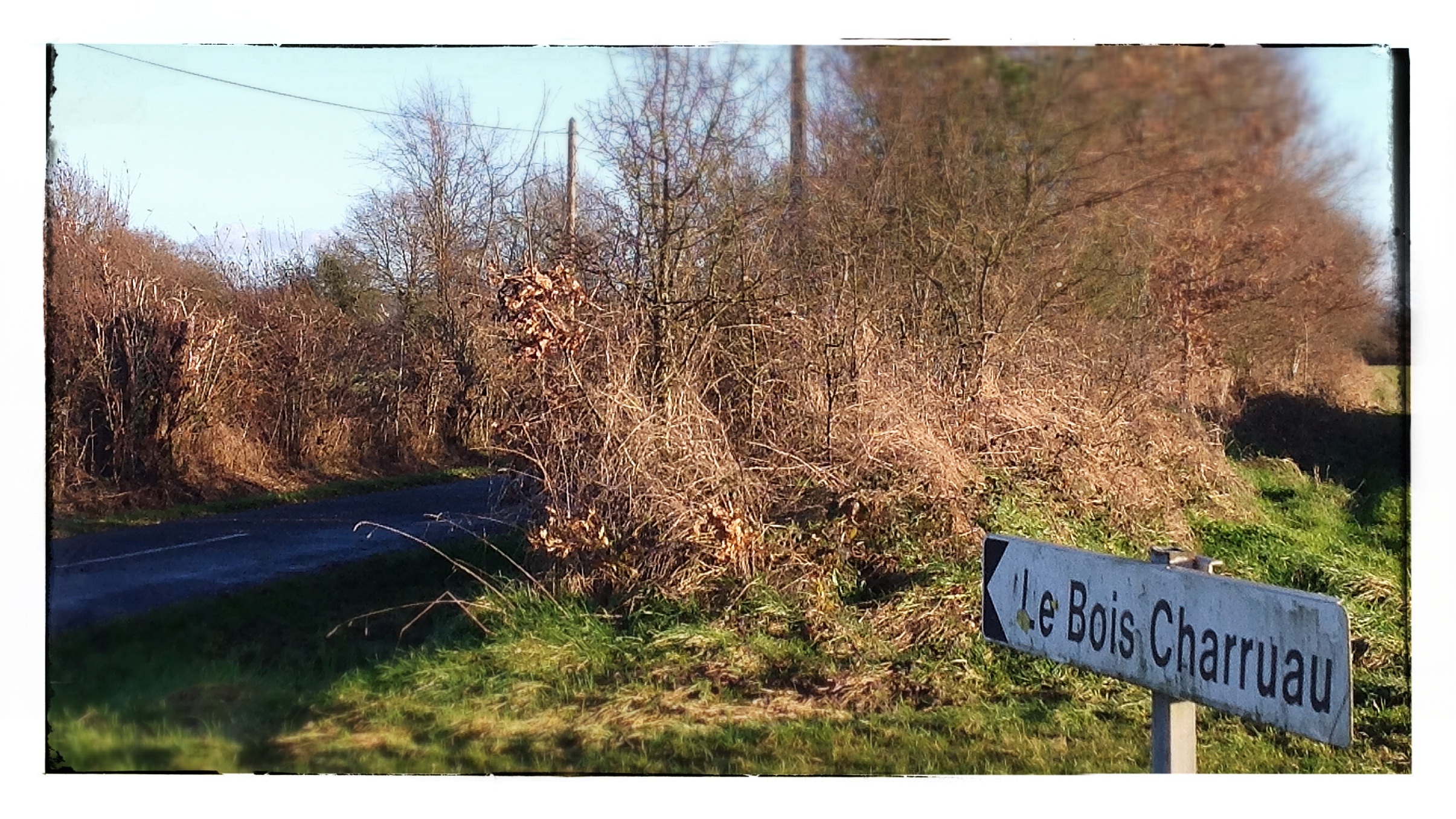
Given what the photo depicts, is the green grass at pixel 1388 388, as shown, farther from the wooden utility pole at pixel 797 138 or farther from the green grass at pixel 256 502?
the green grass at pixel 256 502

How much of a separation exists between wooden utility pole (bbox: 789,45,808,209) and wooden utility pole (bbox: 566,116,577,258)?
4.77 ft

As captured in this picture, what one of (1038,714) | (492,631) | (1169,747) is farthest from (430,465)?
(1169,747)

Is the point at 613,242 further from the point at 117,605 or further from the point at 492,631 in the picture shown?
the point at 117,605

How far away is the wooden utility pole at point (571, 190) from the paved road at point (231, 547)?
165 cm

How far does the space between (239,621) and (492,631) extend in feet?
5.73

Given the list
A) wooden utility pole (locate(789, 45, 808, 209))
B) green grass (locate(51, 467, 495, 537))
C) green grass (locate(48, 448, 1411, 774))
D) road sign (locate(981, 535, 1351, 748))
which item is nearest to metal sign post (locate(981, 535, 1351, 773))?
road sign (locate(981, 535, 1351, 748))

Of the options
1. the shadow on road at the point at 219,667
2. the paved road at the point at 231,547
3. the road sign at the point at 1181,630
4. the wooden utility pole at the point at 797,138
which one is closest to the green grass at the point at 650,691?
the shadow on road at the point at 219,667

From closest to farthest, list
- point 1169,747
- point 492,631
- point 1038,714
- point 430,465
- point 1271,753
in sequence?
1. point 1169,747
2. point 1271,753
3. point 1038,714
4. point 492,631
5. point 430,465

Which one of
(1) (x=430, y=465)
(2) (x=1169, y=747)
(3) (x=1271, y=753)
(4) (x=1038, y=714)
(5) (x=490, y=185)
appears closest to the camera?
(2) (x=1169, y=747)

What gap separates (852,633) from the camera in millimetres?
6340

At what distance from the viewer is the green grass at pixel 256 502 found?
302 inches

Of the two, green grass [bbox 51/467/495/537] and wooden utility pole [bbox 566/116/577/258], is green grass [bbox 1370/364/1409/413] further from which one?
green grass [bbox 51/467/495/537]

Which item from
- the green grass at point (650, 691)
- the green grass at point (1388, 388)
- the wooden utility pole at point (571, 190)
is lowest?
the green grass at point (650, 691)

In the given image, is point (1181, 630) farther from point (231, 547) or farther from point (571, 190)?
point (231, 547)
